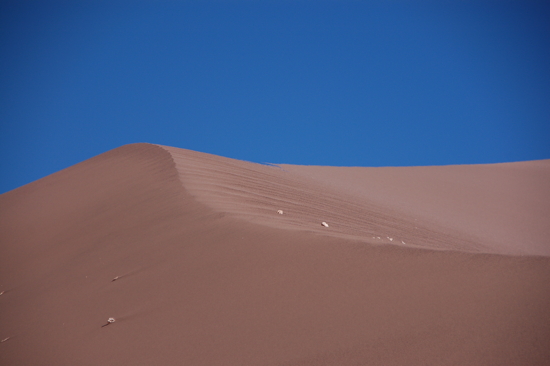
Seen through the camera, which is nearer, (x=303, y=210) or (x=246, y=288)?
(x=246, y=288)

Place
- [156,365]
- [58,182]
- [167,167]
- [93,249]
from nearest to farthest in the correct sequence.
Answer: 1. [156,365]
2. [93,249]
3. [167,167]
4. [58,182]

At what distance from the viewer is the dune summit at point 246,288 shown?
2.45 m

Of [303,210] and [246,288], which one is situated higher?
[303,210]

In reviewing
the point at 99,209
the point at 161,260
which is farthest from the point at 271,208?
the point at 99,209

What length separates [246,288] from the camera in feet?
10.5

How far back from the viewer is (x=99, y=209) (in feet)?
20.2

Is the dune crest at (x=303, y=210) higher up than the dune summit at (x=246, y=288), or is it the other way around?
the dune crest at (x=303, y=210)

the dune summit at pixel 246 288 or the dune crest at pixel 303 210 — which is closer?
the dune summit at pixel 246 288

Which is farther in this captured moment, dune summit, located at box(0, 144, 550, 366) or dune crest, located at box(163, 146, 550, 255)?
dune crest, located at box(163, 146, 550, 255)

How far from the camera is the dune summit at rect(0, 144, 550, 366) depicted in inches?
96.4

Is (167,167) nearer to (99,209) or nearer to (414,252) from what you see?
(99,209)

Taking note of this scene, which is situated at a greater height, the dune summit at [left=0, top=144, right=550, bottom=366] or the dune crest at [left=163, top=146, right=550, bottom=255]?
the dune crest at [left=163, top=146, right=550, bottom=255]

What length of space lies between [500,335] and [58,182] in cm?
918

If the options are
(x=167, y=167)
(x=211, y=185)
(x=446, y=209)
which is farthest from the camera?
(x=446, y=209)
